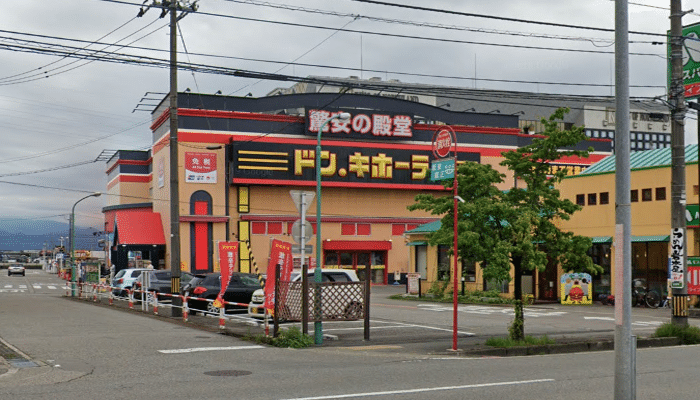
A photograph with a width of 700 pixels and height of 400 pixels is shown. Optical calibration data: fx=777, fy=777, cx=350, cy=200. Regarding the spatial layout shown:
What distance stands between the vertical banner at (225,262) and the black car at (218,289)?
241 cm

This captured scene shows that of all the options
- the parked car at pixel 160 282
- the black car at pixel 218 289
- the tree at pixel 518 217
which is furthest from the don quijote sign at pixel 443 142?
the parked car at pixel 160 282

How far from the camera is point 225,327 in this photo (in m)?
22.5

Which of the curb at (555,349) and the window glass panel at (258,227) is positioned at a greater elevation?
the window glass panel at (258,227)

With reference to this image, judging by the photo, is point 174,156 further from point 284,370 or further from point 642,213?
point 642,213

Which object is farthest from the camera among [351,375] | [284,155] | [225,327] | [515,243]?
[284,155]

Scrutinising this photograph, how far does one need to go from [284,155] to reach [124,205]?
94.8ft

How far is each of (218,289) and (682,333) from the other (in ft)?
51.4

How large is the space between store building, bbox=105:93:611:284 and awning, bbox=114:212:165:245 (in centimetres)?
9

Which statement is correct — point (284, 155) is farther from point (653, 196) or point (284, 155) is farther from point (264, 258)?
point (653, 196)

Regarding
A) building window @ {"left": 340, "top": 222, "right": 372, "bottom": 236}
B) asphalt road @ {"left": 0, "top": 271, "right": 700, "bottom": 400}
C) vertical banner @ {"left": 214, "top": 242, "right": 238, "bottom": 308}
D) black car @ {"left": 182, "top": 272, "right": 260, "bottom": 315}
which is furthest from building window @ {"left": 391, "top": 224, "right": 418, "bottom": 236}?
asphalt road @ {"left": 0, "top": 271, "right": 700, "bottom": 400}

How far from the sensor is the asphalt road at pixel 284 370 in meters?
11.5

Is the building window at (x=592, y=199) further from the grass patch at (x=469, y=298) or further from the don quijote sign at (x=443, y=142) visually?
the don quijote sign at (x=443, y=142)

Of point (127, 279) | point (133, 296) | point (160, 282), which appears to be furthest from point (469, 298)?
point (127, 279)

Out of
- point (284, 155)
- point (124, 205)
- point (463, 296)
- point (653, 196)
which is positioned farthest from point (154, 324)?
point (124, 205)
